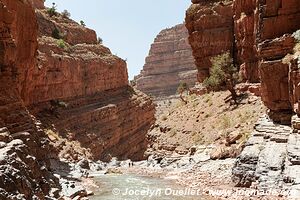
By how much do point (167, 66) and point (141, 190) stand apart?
12016 cm

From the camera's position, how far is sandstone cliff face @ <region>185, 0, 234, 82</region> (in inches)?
1761

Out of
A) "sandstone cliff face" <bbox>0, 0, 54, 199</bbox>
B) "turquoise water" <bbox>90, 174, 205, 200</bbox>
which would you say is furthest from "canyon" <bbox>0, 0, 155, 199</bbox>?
"turquoise water" <bbox>90, 174, 205, 200</bbox>

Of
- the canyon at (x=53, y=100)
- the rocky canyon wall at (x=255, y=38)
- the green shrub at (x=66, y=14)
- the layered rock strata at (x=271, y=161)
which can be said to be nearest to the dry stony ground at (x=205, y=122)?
the rocky canyon wall at (x=255, y=38)

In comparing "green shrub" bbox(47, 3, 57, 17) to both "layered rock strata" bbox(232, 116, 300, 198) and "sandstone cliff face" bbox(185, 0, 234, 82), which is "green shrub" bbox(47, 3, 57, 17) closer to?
"sandstone cliff face" bbox(185, 0, 234, 82)

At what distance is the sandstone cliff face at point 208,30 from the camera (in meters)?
44.7

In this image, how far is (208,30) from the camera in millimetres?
45812

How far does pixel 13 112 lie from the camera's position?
22.5 m

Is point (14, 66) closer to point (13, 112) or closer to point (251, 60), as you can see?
point (13, 112)

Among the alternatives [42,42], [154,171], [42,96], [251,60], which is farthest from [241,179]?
[42,42]

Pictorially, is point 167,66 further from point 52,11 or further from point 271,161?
point 271,161

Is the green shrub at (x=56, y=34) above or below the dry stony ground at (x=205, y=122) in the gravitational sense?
above

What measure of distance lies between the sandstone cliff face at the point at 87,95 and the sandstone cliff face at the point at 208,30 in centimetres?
1756

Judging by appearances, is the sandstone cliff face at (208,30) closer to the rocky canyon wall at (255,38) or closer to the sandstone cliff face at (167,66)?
the rocky canyon wall at (255,38)

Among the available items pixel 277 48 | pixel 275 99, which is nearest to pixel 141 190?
pixel 275 99
